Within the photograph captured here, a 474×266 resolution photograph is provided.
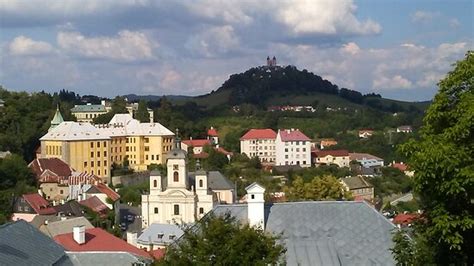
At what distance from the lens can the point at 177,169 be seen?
46875 millimetres

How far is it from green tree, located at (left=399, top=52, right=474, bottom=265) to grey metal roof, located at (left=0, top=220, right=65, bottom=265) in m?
9.66

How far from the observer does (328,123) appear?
5374 inches

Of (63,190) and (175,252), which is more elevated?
(175,252)

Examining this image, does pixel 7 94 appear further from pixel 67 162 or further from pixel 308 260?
pixel 308 260

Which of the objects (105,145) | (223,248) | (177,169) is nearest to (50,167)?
(105,145)

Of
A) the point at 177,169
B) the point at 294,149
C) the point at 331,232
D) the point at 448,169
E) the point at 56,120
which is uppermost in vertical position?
the point at 448,169

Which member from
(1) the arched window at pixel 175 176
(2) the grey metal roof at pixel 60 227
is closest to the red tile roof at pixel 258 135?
(1) the arched window at pixel 175 176

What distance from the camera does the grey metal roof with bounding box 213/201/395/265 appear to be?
21453 millimetres

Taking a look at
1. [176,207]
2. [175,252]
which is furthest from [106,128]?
[175,252]

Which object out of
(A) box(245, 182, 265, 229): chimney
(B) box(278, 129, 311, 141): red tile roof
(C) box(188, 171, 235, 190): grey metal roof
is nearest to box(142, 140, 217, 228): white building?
(C) box(188, 171, 235, 190): grey metal roof

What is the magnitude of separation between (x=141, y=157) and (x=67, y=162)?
9.08m

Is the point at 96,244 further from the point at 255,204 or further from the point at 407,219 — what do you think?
the point at 407,219

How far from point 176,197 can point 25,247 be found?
2580 centimetres

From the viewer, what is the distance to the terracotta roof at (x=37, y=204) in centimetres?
5081
